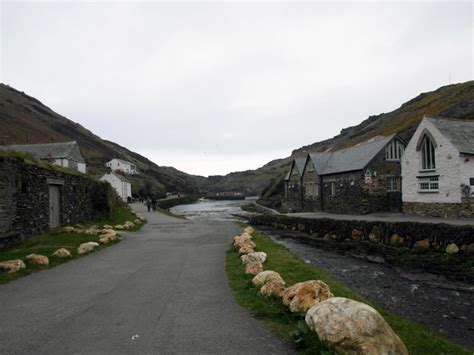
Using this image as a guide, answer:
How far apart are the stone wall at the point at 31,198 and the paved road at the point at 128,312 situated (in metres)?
4.50

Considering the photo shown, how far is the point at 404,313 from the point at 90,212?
2085cm

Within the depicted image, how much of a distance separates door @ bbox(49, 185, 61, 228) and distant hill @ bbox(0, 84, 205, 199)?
67.0 meters

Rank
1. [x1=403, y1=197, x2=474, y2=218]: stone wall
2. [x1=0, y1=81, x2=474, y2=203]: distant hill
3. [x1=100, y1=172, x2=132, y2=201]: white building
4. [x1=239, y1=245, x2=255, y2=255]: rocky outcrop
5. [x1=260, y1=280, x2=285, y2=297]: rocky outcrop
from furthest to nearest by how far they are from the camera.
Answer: [x1=0, y1=81, x2=474, y2=203]: distant hill, [x1=100, y1=172, x2=132, y2=201]: white building, [x1=403, y1=197, x2=474, y2=218]: stone wall, [x1=239, y1=245, x2=255, y2=255]: rocky outcrop, [x1=260, y1=280, x2=285, y2=297]: rocky outcrop

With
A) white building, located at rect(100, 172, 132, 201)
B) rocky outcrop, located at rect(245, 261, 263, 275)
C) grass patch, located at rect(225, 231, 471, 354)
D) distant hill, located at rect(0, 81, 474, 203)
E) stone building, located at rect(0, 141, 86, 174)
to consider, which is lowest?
grass patch, located at rect(225, 231, 471, 354)

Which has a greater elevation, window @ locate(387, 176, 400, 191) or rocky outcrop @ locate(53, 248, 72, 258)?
window @ locate(387, 176, 400, 191)

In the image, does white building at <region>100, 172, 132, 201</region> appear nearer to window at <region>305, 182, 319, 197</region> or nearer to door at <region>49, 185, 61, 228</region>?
window at <region>305, 182, 319, 197</region>

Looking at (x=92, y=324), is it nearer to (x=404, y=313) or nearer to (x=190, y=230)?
(x=404, y=313)

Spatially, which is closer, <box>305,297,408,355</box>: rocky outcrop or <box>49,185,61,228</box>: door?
<box>305,297,408,355</box>: rocky outcrop

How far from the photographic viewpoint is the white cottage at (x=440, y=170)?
2366 cm

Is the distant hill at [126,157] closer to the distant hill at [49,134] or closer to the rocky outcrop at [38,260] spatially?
the distant hill at [49,134]

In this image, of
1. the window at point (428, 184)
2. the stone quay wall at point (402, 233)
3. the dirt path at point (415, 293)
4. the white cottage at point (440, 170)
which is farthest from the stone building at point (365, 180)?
the dirt path at point (415, 293)

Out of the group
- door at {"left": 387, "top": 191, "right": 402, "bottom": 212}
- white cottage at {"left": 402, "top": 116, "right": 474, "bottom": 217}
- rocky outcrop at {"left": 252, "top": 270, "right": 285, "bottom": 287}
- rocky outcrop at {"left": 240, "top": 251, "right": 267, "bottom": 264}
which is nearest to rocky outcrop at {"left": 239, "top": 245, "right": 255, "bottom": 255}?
rocky outcrop at {"left": 240, "top": 251, "right": 267, "bottom": 264}

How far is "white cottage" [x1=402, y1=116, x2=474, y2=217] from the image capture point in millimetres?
A: 23656

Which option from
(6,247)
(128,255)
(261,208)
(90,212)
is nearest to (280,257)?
(128,255)
